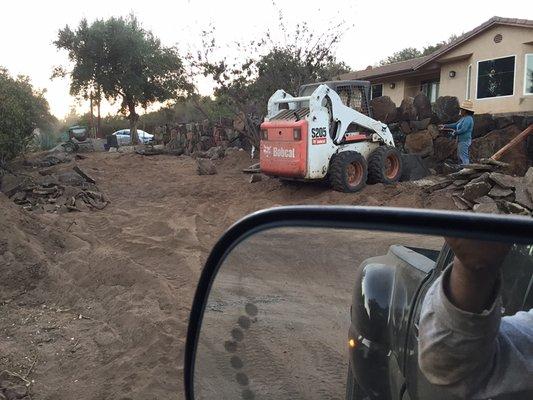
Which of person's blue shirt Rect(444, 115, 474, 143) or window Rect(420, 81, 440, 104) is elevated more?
window Rect(420, 81, 440, 104)

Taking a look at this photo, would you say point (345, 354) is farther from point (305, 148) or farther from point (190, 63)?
point (190, 63)

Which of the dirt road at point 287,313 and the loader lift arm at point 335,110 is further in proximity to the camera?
the loader lift arm at point 335,110

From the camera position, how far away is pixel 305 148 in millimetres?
11938

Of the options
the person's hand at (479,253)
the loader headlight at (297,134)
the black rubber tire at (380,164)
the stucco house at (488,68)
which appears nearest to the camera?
the person's hand at (479,253)

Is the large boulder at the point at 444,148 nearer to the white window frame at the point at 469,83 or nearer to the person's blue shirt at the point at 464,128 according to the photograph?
the person's blue shirt at the point at 464,128

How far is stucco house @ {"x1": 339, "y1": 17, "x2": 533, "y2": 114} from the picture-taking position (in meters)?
20.9

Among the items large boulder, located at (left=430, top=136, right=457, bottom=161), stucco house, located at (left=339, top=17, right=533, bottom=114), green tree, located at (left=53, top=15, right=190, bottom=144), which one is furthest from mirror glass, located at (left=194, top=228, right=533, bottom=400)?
green tree, located at (left=53, top=15, right=190, bottom=144)

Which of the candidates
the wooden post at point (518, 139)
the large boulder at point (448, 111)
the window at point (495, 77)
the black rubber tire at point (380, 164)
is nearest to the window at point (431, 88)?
the window at point (495, 77)

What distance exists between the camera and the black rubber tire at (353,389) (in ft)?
4.18

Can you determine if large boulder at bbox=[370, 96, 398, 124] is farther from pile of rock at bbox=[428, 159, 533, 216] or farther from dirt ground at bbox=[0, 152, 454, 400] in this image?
pile of rock at bbox=[428, 159, 533, 216]

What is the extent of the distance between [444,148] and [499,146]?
1.44 metres

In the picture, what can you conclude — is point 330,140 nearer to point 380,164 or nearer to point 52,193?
point 380,164

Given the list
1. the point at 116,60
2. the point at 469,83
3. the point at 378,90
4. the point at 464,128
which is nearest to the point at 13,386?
the point at 464,128

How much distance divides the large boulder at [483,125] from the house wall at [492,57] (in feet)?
20.8
